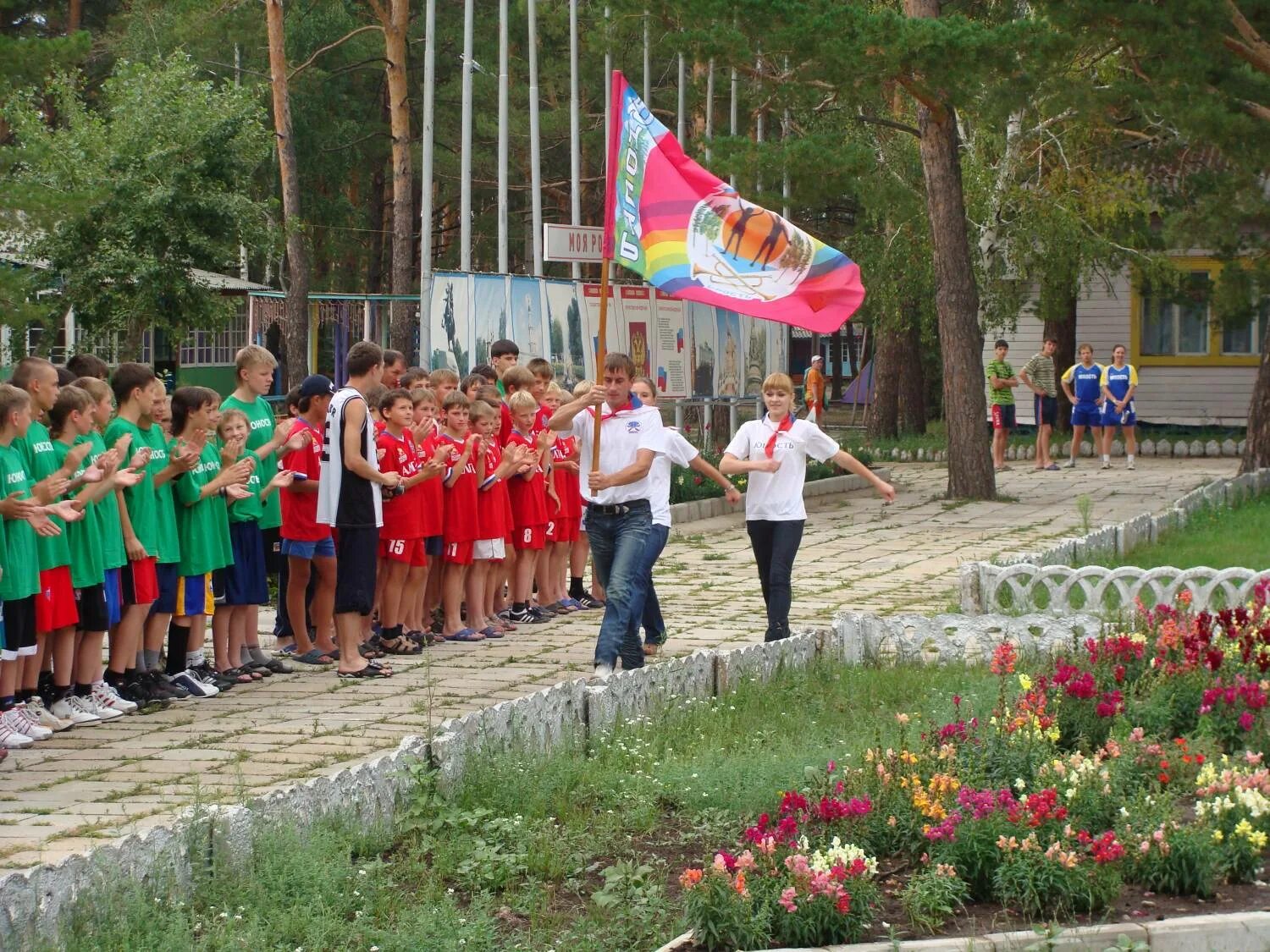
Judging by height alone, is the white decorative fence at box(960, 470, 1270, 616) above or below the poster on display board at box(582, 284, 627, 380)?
below

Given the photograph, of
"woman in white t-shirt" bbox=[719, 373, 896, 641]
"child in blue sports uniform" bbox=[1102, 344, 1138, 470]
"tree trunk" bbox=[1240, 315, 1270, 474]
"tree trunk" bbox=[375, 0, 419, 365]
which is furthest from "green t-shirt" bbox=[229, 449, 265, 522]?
"tree trunk" bbox=[375, 0, 419, 365]

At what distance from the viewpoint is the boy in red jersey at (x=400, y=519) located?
36.7ft

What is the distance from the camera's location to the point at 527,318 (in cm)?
1992

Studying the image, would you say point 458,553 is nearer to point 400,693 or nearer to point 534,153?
point 400,693

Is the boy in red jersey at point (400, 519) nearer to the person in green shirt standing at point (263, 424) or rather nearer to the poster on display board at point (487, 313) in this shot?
the person in green shirt standing at point (263, 424)

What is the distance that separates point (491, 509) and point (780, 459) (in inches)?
90.8

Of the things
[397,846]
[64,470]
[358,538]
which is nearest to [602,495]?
[358,538]

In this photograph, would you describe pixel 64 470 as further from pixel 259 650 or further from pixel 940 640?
pixel 940 640

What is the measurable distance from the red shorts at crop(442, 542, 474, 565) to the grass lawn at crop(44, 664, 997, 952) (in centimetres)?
369

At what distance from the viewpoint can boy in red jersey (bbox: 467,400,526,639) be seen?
12039 mm

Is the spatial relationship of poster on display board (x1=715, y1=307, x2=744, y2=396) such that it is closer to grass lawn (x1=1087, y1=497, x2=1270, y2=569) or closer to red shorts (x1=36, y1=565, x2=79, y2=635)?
grass lawn (x1=1087, y1=497, x2=1270, y2=569)

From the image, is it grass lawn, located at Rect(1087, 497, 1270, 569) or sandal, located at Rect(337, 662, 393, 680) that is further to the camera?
grass lawn, located at Rect(1087, 497, 1270, 569)

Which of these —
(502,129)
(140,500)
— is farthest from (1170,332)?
(140,500)

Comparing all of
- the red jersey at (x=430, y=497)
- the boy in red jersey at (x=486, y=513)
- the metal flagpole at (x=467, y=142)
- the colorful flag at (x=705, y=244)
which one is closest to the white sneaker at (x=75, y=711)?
the red jersey at (x=430, y=497)
